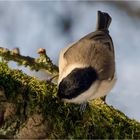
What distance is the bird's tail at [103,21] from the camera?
218 cm

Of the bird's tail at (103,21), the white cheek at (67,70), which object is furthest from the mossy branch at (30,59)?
the bird's tail at (103,21)

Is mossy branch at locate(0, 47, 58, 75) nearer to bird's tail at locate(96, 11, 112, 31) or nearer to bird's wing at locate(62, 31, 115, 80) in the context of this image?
bird's wing at locate(62, 31, 115, 80)

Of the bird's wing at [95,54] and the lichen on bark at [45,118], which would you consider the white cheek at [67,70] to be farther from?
the lichen on bark at [45,118]

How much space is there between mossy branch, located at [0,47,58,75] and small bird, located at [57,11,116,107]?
0.07 m

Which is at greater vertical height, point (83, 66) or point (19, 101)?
point (83, 66)

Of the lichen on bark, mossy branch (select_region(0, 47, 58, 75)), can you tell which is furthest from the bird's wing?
the lichen on bark

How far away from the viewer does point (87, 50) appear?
5.63ft

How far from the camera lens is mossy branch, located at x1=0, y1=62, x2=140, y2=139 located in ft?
3.59

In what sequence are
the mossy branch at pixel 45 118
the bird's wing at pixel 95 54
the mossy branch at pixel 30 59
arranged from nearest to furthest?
1. the mossy branch at pixel 45 118
2. the mossy branch at pixel 30 59
3. the bird's wing at pixel 95 54

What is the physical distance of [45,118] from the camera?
1.12 m

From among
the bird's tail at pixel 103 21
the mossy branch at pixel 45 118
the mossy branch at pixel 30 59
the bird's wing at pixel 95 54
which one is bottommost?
the mossy branch at pixel 45 118

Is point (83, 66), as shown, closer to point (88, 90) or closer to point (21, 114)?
point (88, 90)

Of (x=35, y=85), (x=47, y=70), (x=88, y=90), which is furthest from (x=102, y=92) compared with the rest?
(x=35, y=85)

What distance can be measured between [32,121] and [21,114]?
0.15ft
